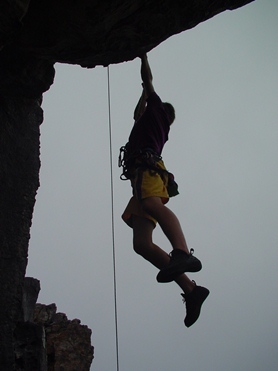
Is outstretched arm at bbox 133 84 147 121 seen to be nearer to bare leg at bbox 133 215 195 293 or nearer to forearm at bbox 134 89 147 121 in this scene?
forearm at bbox 134 89 147 121

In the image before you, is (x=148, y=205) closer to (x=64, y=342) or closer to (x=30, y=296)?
(x=30, y=296)

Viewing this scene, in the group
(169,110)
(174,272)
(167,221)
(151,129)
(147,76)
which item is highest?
(147,76)

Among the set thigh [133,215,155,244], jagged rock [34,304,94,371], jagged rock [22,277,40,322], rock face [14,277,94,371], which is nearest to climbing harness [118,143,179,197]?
thigh [133,215,155,244]

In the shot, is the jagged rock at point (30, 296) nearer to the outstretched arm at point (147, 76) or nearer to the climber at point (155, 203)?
the climber at point (155, 203)

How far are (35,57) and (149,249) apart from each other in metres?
2.05

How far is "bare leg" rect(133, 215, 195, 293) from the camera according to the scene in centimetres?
338

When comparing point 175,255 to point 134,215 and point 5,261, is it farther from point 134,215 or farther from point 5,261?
point 5,261

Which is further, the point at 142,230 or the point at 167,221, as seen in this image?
the point at 142,230

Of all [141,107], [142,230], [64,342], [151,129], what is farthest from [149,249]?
[64,342]

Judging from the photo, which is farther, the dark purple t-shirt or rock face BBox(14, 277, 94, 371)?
rock face BBox(14, 277, 94, 371)

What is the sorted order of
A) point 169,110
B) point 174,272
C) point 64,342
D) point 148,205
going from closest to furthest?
point 174,272 < point 148,205 < point 169,110 < point 64,342

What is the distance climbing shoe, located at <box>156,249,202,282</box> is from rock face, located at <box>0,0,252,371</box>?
1249 mm

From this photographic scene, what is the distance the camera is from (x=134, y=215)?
3836 mm

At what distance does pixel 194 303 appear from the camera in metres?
3.27
